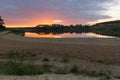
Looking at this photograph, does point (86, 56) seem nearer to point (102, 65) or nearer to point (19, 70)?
point (102, 65)

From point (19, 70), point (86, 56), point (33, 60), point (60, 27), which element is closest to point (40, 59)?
point (33, 60)

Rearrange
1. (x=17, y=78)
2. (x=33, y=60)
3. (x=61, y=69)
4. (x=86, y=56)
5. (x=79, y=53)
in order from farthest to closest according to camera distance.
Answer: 1. (x=79, y=53)
2. (x=86, y=56)
3. (x=33, y=60)
4. (x=61, y=69)
5. (x=17, y=78)

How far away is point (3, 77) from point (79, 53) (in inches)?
405

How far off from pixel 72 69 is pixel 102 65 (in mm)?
3181

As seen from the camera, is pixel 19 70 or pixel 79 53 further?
pixel 79 53

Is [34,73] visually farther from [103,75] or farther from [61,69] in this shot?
[103,75]

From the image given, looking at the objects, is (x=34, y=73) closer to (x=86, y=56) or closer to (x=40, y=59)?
(x=40, y=59)

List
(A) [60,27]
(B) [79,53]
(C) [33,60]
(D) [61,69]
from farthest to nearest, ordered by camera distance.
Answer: (A) [60,27], (B) [79,53], (C) [33,60], (D) [61,69]

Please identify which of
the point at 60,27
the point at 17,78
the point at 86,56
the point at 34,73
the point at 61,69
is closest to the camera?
the point at 17,78

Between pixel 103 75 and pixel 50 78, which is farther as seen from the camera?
pixel 103 75

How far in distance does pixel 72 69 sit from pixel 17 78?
3.12 metres

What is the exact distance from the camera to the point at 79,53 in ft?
78.5

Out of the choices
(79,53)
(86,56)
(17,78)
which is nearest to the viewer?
(17,78)

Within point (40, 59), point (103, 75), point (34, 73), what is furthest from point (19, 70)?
point (40, 59)
